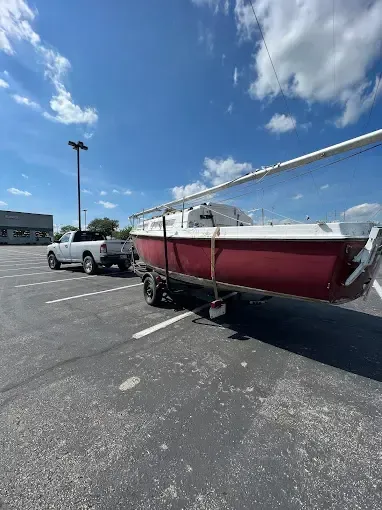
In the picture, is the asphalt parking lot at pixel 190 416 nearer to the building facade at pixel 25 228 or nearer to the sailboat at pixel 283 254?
the sailboat at pixel 283 254

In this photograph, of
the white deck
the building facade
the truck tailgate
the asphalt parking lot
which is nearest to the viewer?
the asphalt parking lot

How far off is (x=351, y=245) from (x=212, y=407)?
2312mm

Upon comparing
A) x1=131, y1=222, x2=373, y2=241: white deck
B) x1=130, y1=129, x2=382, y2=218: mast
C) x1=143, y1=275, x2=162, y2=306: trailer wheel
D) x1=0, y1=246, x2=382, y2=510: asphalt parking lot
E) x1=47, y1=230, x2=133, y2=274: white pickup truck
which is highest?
x1=130, y1=129, x2=382, y2=218: mast

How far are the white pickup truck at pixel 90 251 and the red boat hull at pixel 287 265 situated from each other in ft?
20.9

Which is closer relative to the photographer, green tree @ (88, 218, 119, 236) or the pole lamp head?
the pole lamp head

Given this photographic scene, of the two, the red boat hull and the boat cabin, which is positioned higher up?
the boat cabin

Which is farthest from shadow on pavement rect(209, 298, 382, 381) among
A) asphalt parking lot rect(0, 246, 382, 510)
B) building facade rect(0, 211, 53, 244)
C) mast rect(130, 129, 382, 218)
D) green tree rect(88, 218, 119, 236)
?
green tree rect(88, 218, 119, 236)

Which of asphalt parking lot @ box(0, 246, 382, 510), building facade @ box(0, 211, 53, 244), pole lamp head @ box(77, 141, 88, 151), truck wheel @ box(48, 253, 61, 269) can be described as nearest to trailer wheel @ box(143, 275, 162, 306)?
asphalt parking lot @ box(0, 246, 382, 510)

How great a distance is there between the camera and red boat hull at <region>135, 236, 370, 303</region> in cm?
311

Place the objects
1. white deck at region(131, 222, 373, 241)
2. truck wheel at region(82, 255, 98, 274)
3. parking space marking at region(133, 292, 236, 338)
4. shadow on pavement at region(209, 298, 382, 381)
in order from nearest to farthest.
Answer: white deck at region(131, 222, 373, 241)
shadow on pavement at region(209, 298, 382, 381)
parking space marking at region(133, 292, 236, 338)
truck wheel at region(82, 255, 98, 274)

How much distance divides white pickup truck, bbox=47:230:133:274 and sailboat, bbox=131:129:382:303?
18.3 feet

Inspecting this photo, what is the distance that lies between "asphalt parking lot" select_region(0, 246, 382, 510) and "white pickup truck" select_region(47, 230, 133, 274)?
21.0 feet

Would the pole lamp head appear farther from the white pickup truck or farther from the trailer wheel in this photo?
the trailer wheel

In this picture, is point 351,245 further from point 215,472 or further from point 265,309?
point 265,309
